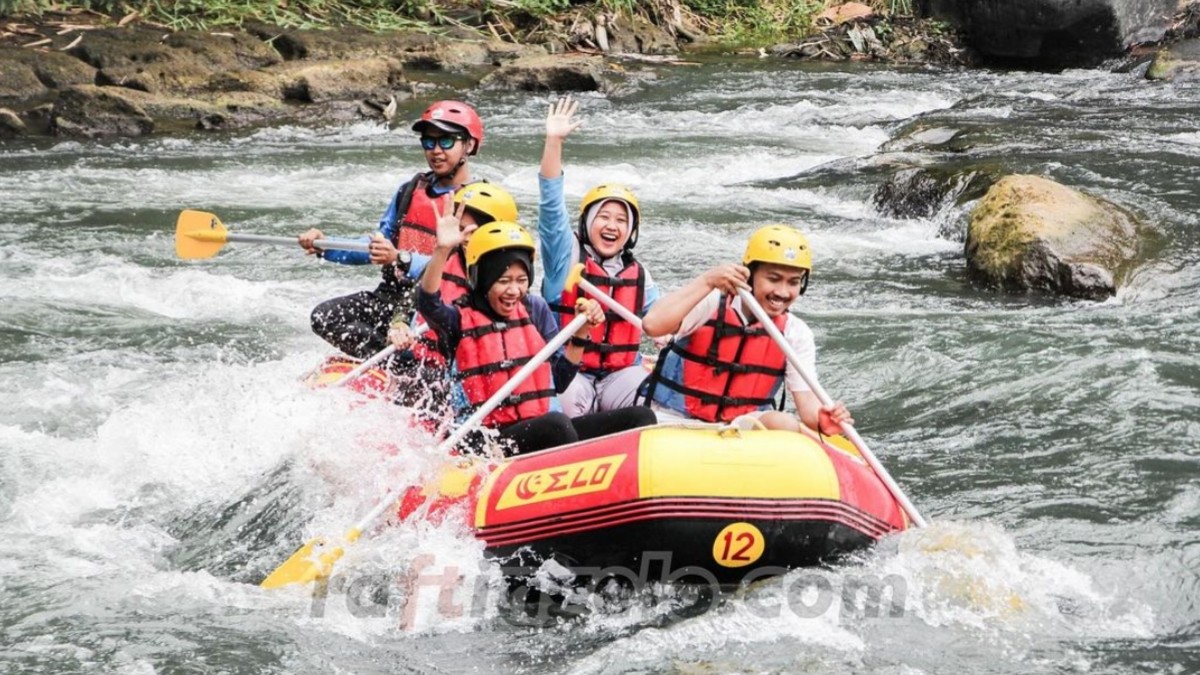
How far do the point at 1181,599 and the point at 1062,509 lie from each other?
32.7 inches

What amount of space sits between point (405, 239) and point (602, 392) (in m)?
1.41

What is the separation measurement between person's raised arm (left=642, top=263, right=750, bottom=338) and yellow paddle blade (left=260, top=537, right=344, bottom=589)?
143 centimetres

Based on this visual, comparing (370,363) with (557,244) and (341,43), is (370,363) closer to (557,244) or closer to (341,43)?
(557,244)

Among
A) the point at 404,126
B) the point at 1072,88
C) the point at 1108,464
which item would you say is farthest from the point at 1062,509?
the point at 1072,88

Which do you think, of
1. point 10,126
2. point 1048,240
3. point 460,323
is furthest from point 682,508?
Result: point 10,126

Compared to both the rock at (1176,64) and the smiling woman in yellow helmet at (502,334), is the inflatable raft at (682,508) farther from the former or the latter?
the rock at (1176,64)

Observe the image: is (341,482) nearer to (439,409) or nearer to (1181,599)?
(439,409)

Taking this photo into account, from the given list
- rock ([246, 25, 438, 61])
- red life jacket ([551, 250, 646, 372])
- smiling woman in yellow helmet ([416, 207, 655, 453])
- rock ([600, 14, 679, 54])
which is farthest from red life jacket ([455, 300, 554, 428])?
rock ([600, 14, 679, 54])

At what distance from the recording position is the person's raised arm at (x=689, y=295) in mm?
5305

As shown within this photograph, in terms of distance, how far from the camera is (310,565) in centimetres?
517

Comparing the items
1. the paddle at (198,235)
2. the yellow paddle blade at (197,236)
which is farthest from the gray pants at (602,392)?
the yellow paddle blade at (197,236)

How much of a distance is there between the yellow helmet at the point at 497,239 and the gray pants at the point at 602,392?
80 centimetres

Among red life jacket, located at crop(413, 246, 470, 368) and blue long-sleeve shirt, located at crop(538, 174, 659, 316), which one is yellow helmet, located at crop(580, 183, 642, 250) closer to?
blue long-sleeve shirt, located at crop(538, 174, 659, 316)

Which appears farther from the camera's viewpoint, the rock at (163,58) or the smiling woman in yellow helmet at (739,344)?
the rock at (163,58)
